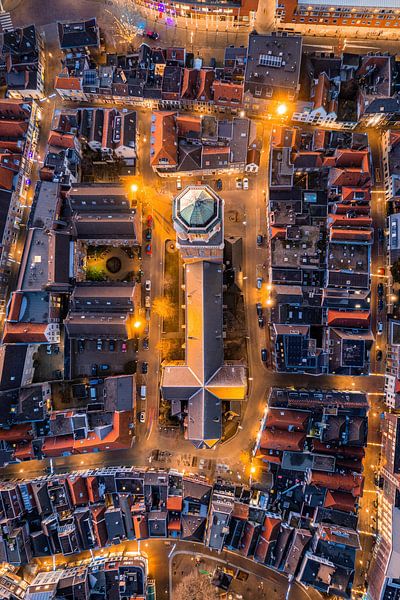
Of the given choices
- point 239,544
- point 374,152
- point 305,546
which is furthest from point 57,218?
point 305,546

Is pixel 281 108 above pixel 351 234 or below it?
above

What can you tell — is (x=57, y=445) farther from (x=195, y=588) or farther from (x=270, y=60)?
(x=270, y=60)

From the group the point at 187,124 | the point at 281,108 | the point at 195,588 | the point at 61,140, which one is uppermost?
the point at 281,108

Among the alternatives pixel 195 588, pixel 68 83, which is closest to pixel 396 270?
pixel 195 588

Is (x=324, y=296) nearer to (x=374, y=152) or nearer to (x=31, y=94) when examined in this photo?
(x=374, y=152)

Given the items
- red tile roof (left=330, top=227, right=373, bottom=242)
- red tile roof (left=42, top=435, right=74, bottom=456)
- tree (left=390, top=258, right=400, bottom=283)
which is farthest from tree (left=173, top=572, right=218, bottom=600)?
red tile roof (left=330, top=227, right=373, bottom=242)

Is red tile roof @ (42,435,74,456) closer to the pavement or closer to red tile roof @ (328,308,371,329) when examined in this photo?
the pavement
